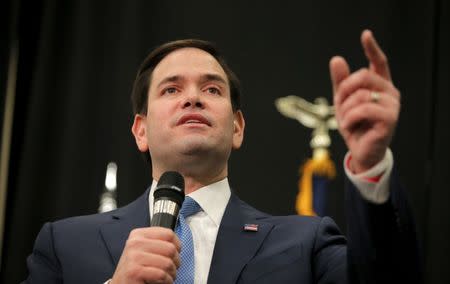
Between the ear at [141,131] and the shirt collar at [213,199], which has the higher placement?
the ear at [141,131]

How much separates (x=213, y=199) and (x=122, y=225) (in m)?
0.28

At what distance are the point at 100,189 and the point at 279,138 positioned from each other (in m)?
1.02

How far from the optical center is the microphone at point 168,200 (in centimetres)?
149

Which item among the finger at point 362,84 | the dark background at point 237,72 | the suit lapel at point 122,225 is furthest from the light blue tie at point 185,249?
the dark background at point 237,72

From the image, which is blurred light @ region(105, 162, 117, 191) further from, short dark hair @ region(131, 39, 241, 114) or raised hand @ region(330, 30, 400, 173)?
raised hand @ region(330, 30, 400, 173)

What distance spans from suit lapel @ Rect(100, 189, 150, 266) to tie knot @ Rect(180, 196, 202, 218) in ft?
0.36

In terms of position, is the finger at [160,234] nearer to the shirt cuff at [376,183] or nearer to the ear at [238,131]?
the shirt cuff at [376,183]

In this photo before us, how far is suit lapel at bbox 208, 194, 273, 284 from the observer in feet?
5.80

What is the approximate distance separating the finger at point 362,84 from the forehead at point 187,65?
3.22 feet

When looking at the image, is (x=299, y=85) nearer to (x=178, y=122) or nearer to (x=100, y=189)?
(x=100, y=189)

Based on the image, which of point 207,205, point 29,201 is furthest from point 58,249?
point 29,201

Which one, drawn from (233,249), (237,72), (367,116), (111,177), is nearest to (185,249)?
(233,249)

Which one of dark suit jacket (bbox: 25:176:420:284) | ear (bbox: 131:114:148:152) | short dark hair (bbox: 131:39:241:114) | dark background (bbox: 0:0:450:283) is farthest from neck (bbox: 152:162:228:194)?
dark background (bbox: 0:0:450:283)

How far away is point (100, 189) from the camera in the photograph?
3.75m
